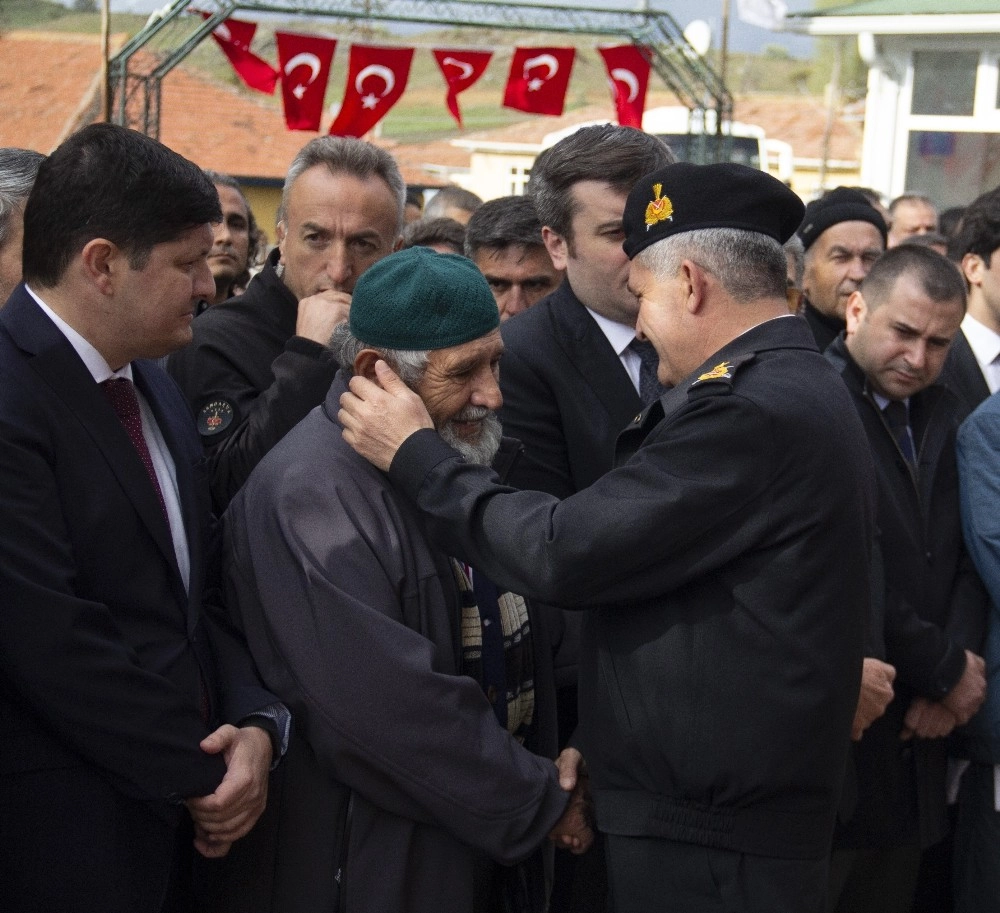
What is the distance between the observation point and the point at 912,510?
3695 millimetres

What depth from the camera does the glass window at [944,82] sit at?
15.3 m

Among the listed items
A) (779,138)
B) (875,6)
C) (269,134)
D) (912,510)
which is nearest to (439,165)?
(269,134)

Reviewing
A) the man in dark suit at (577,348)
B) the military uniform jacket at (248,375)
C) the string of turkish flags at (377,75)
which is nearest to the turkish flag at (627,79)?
the string of turkish flags at (377,75)

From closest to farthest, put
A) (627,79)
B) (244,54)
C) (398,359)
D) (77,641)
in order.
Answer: (77,641), (398,359), (244,54), (627,79)

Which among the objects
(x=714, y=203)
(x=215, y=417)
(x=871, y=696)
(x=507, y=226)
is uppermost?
(x=714, y=203)

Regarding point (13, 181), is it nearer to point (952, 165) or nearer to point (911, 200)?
point (911, 200)

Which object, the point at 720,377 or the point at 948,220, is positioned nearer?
the point at 720,377

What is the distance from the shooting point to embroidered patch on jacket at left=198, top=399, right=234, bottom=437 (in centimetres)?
312

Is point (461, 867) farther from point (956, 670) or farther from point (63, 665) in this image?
point (956, 670)

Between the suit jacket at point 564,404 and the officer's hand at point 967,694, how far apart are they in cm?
123

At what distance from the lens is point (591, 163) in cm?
343

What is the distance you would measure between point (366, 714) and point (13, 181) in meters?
1.52

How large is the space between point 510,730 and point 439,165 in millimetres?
31688

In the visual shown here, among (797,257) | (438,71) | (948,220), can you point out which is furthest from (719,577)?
(438,71)
